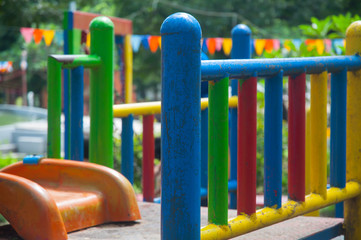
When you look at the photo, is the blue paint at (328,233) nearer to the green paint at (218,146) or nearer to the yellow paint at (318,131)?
the yellow paint at (318,131)

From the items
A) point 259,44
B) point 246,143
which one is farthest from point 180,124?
point 259,44

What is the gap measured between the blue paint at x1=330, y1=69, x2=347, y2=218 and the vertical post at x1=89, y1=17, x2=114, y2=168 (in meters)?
0.85

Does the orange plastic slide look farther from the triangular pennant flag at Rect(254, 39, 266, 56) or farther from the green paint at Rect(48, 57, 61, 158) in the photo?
the triangular pennant flag at Rect(254, 39, 266, 56)

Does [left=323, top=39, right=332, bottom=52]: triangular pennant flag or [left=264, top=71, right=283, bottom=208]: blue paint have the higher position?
[left=323, top=39, right=332, bottom=52]: triangular pennant flag

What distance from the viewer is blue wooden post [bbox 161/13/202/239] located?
1271 mm

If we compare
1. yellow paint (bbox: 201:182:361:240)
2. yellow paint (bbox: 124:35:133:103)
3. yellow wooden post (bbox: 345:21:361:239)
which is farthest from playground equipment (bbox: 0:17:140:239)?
yellow paint (bbox: 124:35:133:103)

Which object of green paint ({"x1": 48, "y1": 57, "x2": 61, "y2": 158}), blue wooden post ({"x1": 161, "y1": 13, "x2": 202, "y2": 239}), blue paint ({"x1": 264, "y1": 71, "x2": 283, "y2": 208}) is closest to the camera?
blue wooden post ({"x1": 161, "y1": 13, "x2": 202, "y2": 239})

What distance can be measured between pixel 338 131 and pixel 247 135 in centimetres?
63

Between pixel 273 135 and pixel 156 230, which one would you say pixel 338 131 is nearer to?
pixel 273 135

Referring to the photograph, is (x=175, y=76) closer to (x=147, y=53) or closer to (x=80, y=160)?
(x=80, y=160)

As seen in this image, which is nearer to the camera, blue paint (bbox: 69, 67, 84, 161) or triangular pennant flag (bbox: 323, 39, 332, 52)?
blue paint (bbox: 69, 67, 84, 161)

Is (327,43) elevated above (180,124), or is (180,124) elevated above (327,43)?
(327,43)

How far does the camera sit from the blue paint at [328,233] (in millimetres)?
2008

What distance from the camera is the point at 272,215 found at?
65.8 inches
